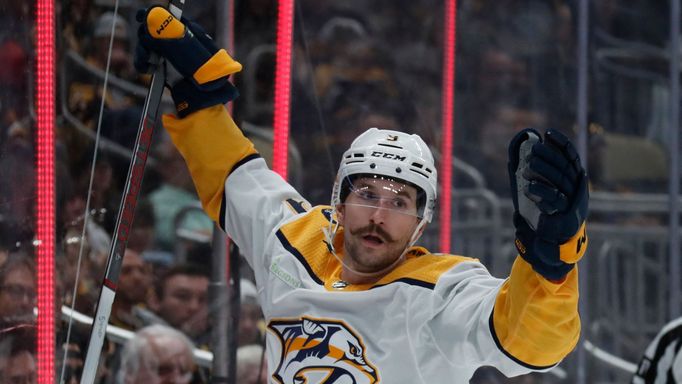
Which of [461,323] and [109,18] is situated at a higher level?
[109,18]

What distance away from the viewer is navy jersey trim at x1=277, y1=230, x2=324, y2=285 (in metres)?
2.34

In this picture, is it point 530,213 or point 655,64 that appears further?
point 655,64

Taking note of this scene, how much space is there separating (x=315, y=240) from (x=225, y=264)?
0.45 meters

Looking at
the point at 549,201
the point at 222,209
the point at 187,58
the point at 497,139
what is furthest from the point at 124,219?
the point at 497,139

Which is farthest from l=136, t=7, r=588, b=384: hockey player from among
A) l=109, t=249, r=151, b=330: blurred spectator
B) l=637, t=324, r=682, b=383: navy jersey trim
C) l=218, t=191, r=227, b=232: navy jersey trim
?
l=637, t=324, r=682, b=383: navy jersey trim

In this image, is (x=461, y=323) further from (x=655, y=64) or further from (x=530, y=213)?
(x=655, y=64)

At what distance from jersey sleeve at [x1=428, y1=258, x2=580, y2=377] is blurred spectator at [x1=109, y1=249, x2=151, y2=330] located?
790 millimetres

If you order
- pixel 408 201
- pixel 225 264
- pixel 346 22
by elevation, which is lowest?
pixel 225 264

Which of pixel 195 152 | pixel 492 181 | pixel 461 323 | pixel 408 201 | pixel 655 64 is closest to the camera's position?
pixel 461 323

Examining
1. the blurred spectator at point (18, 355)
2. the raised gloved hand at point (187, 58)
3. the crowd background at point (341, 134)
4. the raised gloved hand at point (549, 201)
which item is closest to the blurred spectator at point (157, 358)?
the crowd background at point (341, 134)

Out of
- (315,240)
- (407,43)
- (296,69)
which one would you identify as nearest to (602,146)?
(407,43)

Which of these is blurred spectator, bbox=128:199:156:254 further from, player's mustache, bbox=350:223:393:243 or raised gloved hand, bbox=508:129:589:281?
raised gloved hand, bbox=508:129:589:281

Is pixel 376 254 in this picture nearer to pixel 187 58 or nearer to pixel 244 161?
pixel 244 161

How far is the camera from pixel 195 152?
2467mm
